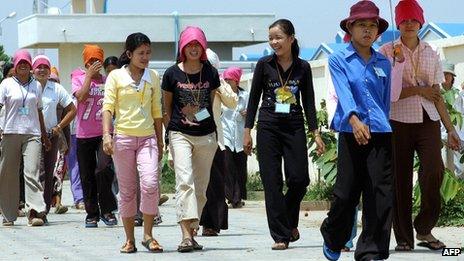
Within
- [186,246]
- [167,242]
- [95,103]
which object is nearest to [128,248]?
[186,246]

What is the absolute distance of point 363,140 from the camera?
947 cm

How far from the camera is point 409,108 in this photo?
37.1 feet

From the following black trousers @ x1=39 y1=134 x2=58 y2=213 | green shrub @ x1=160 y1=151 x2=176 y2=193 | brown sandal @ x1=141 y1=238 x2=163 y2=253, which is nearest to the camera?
brown sandal @ x1=141 y1=238 x2=163 y2=253

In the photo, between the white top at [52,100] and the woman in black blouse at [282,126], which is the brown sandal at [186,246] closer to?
the woman in black blouse at [282,126]

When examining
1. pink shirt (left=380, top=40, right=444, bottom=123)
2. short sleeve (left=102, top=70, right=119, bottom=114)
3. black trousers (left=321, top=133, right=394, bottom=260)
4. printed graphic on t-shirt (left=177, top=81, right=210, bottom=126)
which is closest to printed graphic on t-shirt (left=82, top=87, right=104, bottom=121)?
short sleeve (left=102, top=70, right=119, bottom=114)

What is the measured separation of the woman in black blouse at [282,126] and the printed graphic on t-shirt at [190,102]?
45cm

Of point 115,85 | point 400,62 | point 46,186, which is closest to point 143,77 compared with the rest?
point 115,85

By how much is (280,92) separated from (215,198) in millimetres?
1815

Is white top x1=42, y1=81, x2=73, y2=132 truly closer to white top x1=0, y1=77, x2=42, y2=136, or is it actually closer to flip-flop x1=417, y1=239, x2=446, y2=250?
white top x1=0, y1=77, x2=42, y2=136

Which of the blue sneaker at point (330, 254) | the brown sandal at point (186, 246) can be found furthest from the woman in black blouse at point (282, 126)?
the blue sneaker at point (330, 254)

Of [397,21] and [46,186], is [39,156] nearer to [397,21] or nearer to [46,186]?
[46,186]

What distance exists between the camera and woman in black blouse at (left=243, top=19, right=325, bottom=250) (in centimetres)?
1174

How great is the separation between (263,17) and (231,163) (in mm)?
32812

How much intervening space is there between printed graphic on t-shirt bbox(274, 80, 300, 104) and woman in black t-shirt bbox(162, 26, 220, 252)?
0.62m
